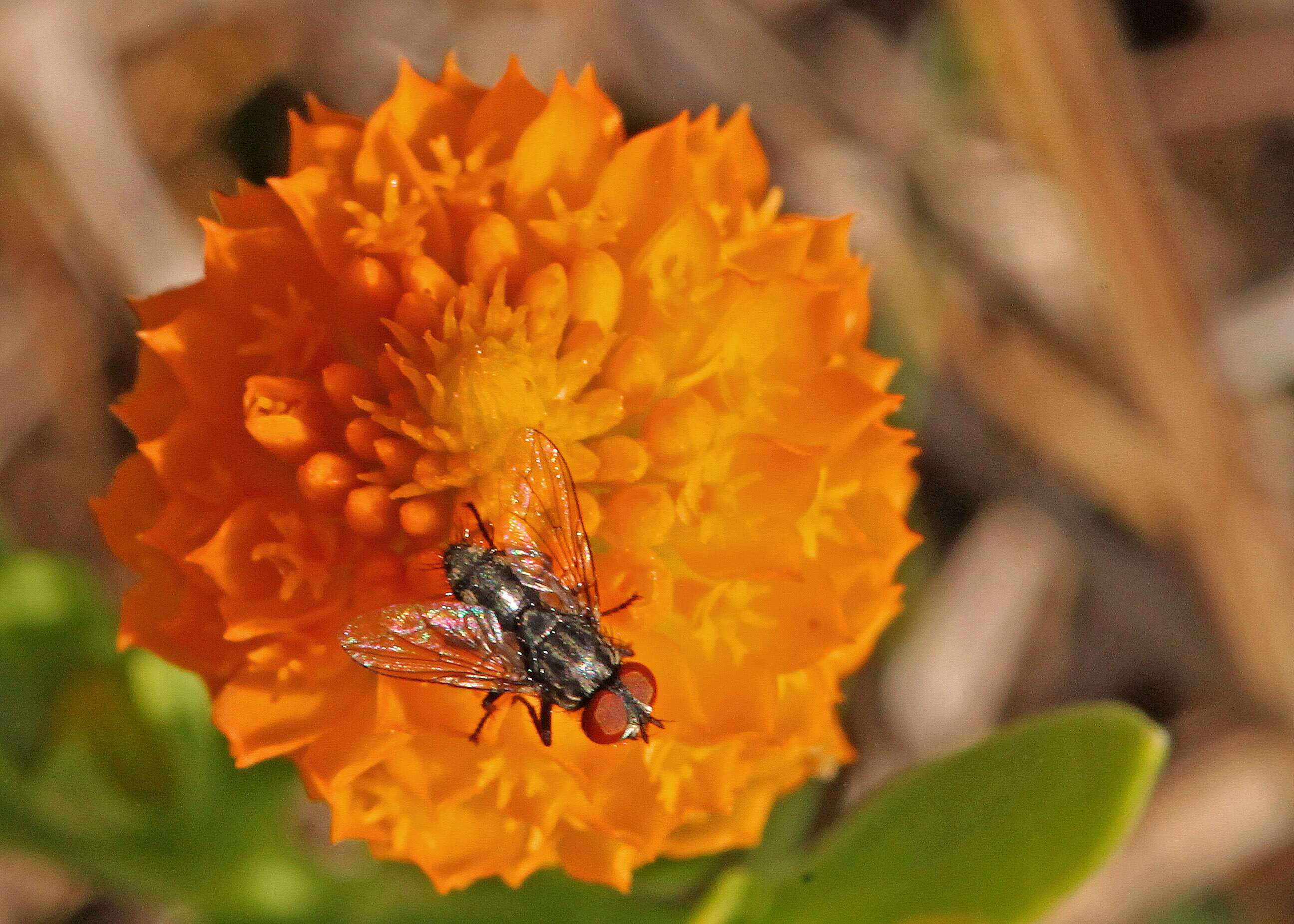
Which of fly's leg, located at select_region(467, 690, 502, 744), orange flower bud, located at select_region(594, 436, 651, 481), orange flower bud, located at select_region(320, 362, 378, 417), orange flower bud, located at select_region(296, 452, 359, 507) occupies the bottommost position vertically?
fly's leg, located at select_region(467, 690, 502, 744)

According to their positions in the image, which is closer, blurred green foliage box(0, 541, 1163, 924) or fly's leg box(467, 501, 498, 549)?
fly's leg box(467, 501, 498, 549)

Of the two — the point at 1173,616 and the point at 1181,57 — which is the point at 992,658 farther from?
the point at 1181,57

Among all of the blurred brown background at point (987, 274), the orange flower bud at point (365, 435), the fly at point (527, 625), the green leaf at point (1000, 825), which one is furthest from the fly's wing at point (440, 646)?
the blurred brown background at point (987, 274)

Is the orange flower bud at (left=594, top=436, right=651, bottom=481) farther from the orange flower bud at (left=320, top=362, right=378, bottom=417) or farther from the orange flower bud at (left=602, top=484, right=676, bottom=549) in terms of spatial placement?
the orange flower bud at (left=320, top=362, right=378, bottom=417)

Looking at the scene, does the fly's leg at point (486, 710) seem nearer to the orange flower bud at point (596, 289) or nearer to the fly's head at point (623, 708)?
the fly's head at point (623, 708)

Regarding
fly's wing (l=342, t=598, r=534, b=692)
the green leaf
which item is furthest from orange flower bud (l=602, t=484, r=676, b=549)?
the green leaf

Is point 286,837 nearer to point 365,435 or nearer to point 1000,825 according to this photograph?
point 365,435

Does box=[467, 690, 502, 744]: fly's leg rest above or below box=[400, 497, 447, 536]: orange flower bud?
below
